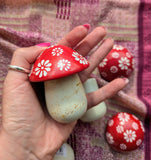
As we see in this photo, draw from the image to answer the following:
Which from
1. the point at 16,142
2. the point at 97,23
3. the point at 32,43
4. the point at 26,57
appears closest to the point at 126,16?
the point at 97,23

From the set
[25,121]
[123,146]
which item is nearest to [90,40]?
[25,121]

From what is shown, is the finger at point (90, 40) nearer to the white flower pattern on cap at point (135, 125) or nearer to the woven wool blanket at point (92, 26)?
the woven wool blanket at point (92, 26)

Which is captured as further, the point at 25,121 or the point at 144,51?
the point at 144,51

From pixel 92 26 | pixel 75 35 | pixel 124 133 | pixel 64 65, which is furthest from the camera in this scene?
pixel 92 26

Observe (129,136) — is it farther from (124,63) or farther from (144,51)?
(144,51)

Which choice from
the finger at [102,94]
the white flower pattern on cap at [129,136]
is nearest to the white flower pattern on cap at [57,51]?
the finger at [102,94]

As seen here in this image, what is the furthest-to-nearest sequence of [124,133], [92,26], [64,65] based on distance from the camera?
[92,26] → [124,133] → [64,65]

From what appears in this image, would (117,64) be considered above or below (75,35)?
below

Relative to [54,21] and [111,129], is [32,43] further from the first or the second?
[111,129]
